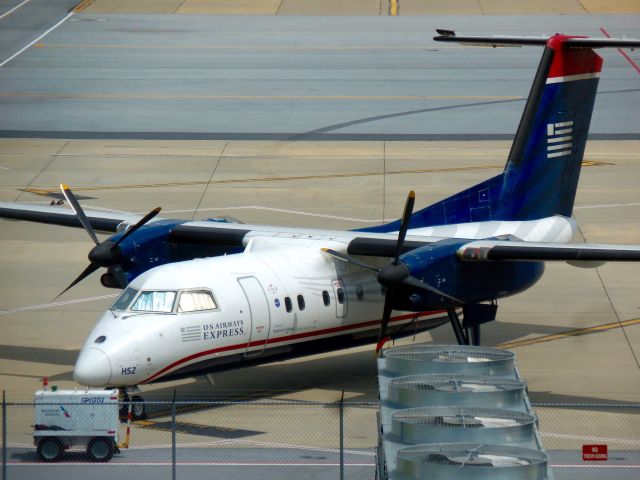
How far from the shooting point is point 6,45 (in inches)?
2724

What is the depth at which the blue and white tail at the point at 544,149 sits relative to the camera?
28.6 metres

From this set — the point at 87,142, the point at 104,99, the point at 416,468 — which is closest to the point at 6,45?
the point at 104,99

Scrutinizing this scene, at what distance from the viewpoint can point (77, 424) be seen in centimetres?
2134

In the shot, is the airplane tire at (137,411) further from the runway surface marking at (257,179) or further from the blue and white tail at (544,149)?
the runway surface marking at (257,179)

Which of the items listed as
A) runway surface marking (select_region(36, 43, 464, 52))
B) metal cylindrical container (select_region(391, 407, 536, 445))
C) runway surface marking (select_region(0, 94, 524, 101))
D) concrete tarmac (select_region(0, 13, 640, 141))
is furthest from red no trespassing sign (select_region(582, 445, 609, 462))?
runway surface marking (select_region(36, 43, 464, 52))

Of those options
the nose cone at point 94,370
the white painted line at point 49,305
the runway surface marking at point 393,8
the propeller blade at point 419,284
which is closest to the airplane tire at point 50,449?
the nose cone at point 94,370

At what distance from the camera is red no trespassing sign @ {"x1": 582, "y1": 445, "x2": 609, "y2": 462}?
19.3m

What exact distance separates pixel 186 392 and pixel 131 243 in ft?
11.1

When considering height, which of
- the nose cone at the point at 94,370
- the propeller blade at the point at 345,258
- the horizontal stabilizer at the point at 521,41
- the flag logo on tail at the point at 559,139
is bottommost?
the nose cone at the point at 94,370

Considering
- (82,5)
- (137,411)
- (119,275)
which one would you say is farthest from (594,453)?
(82,5)

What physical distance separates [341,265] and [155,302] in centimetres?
441

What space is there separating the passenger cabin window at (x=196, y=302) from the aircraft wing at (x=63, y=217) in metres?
5.63

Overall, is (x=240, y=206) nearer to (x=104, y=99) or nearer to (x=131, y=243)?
(x=131, y=243)

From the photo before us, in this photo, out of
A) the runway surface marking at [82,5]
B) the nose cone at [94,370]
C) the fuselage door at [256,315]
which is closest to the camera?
the nose cone at [94,370]
